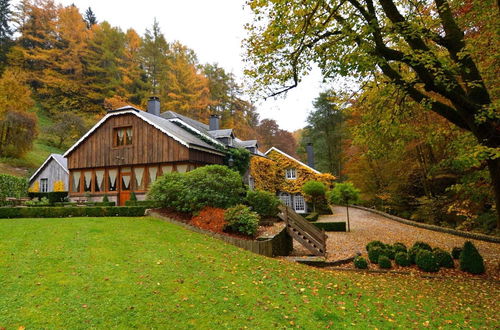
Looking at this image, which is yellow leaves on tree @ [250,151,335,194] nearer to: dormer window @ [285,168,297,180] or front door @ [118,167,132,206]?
dormer window @ [285,168,297,180]

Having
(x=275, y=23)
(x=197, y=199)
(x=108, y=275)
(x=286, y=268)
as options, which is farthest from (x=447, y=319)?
(x=197, y=199)

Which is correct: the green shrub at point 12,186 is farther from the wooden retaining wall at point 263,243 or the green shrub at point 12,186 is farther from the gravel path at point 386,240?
the gravel path at point 386,240

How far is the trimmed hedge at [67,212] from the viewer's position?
46.1 ft

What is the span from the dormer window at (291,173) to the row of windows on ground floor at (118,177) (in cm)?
1249

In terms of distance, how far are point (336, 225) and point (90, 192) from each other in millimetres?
17772

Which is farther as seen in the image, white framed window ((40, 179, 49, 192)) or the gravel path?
white framed window ((40, 179, 49, 192))

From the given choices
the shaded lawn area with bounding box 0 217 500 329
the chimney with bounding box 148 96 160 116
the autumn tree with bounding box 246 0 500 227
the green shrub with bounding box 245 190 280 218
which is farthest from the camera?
the chimney with bounding box 148 96 160 116

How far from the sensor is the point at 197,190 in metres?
13.1

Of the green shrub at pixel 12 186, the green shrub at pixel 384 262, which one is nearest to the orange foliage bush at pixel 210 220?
the green shrub at pixel 384 262

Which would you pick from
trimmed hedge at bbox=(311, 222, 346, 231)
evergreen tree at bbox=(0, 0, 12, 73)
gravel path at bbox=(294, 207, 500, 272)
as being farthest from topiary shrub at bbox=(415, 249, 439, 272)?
evergreen tree at bbox=(0, 0, 12, 73)

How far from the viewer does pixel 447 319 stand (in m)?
6.28

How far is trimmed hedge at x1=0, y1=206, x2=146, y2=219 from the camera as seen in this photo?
1404 cm

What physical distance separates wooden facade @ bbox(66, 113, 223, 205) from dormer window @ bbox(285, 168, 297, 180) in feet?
30.6

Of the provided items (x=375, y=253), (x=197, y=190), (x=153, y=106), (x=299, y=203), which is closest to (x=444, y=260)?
(x=375, y=253)
